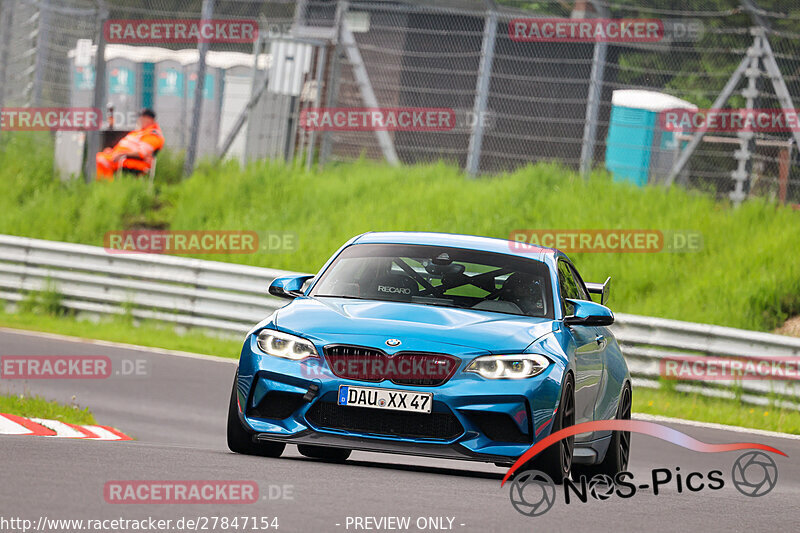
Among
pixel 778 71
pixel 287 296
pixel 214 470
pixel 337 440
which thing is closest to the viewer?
pixel 214 470

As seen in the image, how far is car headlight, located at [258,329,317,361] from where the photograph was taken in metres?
7.52

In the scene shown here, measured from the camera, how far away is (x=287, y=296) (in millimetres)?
8680

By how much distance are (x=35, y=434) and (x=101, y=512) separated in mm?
3716

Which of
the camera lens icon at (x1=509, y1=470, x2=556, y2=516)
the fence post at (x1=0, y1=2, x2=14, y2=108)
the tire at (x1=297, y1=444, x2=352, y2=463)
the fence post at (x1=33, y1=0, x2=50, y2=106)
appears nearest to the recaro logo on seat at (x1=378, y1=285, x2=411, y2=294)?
the tire at (x1=297, y1=444, x2=352, y2=463)

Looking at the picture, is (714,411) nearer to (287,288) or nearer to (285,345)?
(287,288)

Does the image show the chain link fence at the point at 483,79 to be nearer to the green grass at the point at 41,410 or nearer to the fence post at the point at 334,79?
the fence post at the point at 334,79

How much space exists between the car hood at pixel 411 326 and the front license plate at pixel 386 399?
0.23 meters

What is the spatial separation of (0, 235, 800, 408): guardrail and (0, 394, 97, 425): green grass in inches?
223

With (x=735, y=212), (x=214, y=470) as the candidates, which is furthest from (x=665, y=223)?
(x=214, y=470)

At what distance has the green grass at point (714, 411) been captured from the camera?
44.0 ft

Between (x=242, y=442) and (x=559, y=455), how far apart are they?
5.79 feet

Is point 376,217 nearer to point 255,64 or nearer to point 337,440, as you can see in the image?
point 255,64

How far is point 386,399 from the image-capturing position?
7.34 metres

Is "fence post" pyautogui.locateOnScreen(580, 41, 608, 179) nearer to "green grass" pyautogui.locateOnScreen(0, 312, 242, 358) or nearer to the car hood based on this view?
"green grass" pyautogui.locateOnScreen(0, 312, 242, 358)
